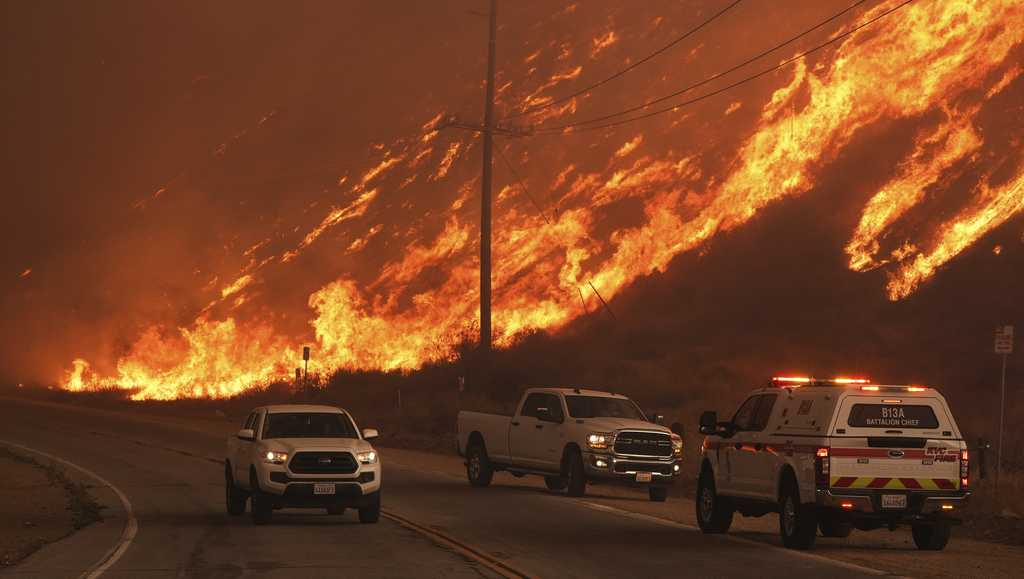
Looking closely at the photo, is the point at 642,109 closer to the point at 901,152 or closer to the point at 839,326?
the point at 901,152

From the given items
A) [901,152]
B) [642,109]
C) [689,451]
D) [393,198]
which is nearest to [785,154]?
[901,152]

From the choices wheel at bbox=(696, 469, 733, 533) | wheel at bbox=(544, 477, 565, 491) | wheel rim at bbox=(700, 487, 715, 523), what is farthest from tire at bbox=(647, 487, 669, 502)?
wheel rim at bbox=(700, 487, 715, 523)

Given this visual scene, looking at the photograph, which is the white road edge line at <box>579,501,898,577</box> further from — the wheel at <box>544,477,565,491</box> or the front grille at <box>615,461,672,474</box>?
the wheel at <box>544,477,565,491</box>

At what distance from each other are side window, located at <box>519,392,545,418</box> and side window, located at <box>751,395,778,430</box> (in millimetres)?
9180

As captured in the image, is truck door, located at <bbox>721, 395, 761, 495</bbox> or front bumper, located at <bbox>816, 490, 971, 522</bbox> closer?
front bumper, located at <bbox>816, 490, 971, 522</bbox>

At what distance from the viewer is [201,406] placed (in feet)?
226

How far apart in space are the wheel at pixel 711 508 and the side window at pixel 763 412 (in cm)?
128

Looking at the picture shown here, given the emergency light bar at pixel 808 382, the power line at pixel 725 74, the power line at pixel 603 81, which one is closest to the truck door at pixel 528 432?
the emergency light bar at pixel 808 382

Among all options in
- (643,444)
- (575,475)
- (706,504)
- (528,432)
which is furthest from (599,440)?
(706,504)

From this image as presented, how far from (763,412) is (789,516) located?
1782 mm

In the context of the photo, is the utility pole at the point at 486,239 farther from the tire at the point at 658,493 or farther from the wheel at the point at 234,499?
the wheel at the point at 234,499

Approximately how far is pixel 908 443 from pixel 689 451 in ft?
60.6

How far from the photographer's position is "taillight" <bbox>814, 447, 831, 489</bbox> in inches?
677

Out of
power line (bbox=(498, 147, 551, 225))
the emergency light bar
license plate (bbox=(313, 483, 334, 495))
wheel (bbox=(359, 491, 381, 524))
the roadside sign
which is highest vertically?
power line (bbox=(498, 147, 551, 225))
